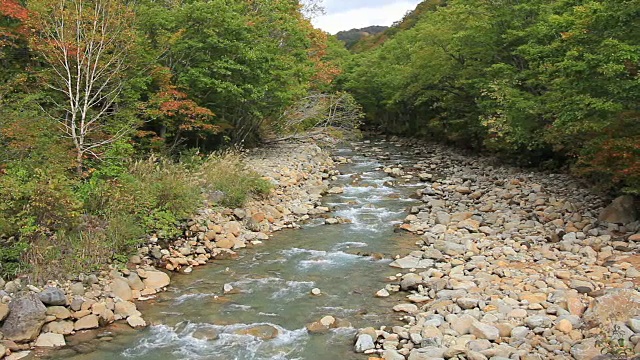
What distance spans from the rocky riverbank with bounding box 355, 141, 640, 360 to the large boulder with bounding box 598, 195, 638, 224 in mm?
21

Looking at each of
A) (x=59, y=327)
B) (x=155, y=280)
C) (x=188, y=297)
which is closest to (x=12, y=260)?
(x=59, y=327)

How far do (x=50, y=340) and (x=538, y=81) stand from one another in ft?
47.0

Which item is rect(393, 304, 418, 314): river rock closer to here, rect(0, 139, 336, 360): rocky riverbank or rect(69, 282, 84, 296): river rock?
rect(0, 139, 336, 360): rocky riverbank

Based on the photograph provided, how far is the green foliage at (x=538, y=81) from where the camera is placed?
10.4 metres

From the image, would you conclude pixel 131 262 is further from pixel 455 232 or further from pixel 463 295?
pixel 455 232

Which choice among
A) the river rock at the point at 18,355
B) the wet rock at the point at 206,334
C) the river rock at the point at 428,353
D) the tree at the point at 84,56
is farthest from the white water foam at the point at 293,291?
the tree at the point at 84,56

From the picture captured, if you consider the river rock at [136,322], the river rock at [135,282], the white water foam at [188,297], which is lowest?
the white water foam at [188,297]

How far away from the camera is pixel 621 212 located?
11195mm

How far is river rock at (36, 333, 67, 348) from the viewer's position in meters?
7.10

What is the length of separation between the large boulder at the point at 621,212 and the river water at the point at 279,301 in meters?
4.44

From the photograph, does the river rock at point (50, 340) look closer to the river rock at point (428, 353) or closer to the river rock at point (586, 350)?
the river rock at point (428, 353)

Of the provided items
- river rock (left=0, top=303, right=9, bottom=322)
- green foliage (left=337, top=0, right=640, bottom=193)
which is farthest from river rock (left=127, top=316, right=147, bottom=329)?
green foliage (left=337, top=0, right=640, bottom=193)

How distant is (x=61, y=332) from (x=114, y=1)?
868 centimetres

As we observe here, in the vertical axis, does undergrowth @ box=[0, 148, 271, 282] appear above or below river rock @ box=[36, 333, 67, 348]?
above
